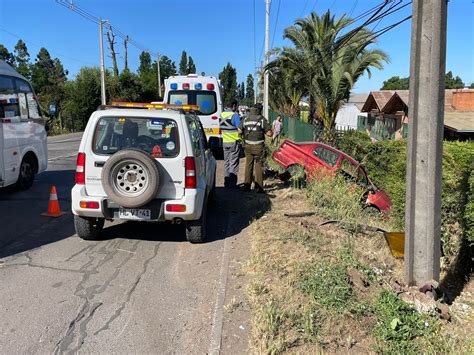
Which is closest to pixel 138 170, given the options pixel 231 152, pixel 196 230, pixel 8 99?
pixel 196 230

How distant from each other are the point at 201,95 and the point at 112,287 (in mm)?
11406

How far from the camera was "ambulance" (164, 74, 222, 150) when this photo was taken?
15172mm

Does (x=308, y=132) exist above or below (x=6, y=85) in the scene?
below

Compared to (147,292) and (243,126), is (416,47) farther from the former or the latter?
(243,126)


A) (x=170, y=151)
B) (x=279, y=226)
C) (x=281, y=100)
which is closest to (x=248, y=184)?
(x=279, y=226)

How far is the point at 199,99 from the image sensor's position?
607 inches

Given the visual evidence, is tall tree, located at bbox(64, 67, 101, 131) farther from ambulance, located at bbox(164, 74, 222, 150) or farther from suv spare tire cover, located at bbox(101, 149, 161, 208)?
suv spare tire cover, located at bbox(101, 149, 161, 208)

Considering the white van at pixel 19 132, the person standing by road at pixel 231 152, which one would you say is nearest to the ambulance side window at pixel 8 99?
the white van at pixel 19 132

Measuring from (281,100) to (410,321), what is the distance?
37.3 m

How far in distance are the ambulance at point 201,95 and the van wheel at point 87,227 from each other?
30.3 feet

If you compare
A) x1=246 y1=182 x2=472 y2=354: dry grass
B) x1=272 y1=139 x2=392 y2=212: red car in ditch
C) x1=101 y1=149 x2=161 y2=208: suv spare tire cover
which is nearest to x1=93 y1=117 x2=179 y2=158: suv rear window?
x1=101 y1=149 x2=161 y2=208: suv spare tire cover

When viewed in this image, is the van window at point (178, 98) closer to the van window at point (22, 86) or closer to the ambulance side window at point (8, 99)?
the van window at point (22, 86)

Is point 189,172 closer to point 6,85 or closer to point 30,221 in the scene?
point 30,221

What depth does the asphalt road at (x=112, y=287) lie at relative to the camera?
3.64 metres
